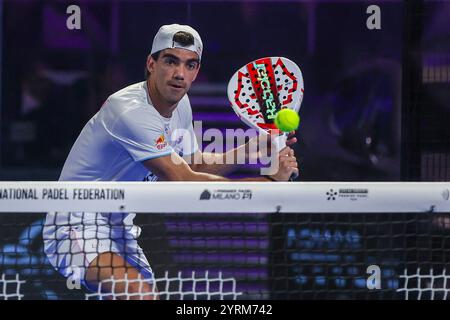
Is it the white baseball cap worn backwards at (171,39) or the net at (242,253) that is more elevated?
the white baseball cap worn backwards at (171,39)

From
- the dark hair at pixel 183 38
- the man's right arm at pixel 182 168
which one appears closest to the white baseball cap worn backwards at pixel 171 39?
the dark hair at pixel 183 38

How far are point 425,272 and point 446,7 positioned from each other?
1386 mm

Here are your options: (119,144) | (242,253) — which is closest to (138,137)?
(119,144)

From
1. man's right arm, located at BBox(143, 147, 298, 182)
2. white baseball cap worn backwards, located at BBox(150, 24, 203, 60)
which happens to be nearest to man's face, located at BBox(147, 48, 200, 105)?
white baseball cap worn backwards, located at BBox(150, 24, 203, 60)

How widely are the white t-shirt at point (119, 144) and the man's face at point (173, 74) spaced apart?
0.13 m

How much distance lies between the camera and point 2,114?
4664mm

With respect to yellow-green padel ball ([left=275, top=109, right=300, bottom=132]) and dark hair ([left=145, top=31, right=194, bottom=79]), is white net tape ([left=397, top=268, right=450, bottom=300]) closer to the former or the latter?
yellow-green padel ball ([left=275, top=109, right=300, bottom=132])

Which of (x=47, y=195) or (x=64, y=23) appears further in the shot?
(x=64, y=23)

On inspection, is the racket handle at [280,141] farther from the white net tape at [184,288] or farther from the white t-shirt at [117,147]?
the white net tape at [184,288]

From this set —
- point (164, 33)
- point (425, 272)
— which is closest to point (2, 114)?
point (164, 33)

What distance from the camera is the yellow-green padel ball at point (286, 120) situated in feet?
13.2

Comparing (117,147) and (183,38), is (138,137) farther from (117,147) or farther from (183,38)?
(183,38)

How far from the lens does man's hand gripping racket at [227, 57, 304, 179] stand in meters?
4.36

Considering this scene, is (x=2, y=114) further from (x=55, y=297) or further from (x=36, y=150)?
(x=55, y=297)
